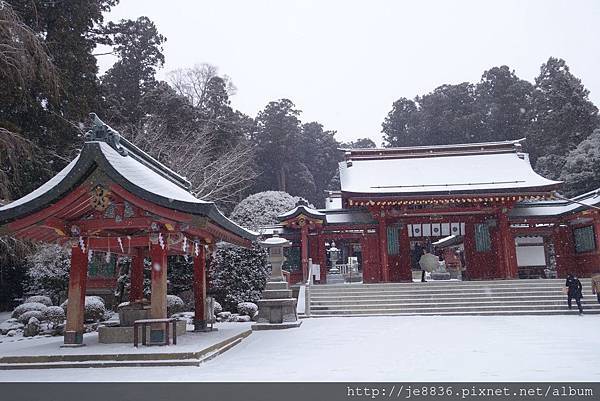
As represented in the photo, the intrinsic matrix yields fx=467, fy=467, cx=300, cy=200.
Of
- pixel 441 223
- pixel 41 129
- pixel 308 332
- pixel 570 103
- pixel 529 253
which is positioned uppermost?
pixel 570 103

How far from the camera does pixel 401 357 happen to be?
830 cm

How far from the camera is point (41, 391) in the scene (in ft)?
20.8

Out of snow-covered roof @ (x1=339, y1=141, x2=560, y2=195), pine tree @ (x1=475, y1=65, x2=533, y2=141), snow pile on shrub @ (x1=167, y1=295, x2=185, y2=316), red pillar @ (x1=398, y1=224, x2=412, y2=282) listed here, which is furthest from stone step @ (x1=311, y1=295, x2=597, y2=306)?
pine tree @ (x1=475, y1=65, x2=533, y2=141)

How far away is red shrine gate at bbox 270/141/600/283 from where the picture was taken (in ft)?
70.9

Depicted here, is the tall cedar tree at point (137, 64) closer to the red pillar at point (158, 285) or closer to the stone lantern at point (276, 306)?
the stone lantern at point (276, 306)

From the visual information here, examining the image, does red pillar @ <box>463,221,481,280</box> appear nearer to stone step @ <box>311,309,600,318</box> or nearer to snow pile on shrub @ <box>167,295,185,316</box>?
stone step @ <box>311,309,600,318</box>

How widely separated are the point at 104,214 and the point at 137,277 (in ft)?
10.0

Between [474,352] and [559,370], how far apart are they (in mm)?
1897

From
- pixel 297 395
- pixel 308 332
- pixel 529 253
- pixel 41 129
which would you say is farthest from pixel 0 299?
pixel 529 253

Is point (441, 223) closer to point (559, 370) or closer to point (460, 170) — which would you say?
point (460, 170)

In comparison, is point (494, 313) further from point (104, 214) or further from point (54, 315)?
point (54, 315)

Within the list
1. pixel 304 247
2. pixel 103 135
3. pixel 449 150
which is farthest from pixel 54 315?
pixel 449 150

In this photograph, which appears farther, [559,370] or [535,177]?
[535,177]

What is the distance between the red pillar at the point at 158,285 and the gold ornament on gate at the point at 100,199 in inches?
52.9
